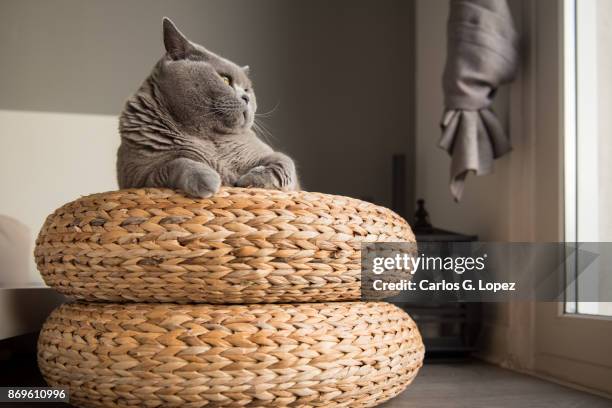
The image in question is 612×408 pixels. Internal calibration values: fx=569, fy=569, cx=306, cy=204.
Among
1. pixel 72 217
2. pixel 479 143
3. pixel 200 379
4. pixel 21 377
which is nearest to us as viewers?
pixel 200 379

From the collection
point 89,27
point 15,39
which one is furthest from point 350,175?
point 15,39

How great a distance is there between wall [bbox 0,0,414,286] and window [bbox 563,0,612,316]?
33.1 inches

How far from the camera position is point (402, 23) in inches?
82.0

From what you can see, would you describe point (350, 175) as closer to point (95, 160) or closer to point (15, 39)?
point (95, 160)

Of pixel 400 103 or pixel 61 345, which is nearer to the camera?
pixel 61 345

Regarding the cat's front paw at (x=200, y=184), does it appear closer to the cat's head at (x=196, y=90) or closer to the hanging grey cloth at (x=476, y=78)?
the cat's head at (x=196, y=90)

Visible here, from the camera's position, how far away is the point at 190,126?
0.96m

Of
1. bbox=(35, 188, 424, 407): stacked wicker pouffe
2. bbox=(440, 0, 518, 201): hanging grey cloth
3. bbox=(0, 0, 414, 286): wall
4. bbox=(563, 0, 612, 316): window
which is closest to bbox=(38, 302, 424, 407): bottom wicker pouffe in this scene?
bbox=(35, 188, 424, 407): stacked wicker pouffe

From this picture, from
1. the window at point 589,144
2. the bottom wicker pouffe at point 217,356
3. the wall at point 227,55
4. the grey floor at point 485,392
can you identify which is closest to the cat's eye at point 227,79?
the bottom wicker pouffe at point 217,356

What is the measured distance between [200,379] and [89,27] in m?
1.49

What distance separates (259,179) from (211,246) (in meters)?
0.17

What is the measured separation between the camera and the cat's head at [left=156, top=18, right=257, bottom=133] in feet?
3.11

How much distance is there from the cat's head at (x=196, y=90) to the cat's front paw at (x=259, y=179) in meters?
0.10

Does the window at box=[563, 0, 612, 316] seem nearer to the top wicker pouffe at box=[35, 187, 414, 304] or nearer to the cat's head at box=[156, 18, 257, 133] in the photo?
the top wicker pouffe at box=[35, 187, 414, 304]
